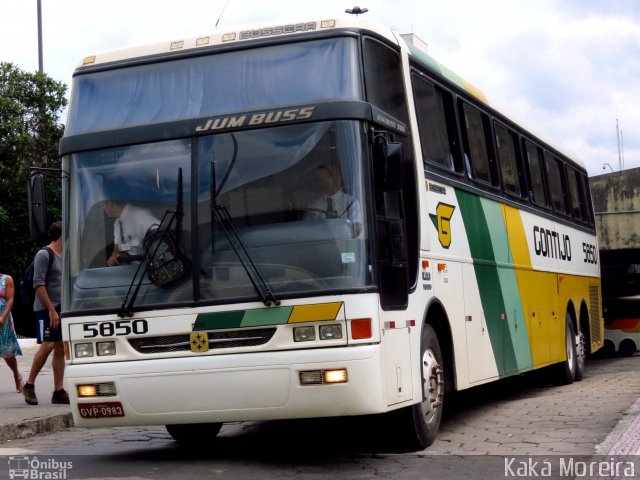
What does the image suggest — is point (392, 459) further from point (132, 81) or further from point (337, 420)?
point (132, 81)

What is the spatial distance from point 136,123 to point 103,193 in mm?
587

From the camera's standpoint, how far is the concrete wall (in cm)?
3188

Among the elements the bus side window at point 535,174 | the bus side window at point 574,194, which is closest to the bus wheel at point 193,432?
the bus side window at point 535,174

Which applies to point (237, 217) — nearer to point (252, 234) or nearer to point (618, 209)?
point (252, 234)

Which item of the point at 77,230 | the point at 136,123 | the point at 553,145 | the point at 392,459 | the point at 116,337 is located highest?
the point at 553,145

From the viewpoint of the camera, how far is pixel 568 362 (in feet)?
51.3

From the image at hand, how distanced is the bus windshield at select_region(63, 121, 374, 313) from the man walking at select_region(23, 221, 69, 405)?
3.64 m

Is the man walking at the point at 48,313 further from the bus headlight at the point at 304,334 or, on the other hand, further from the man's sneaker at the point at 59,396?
the bus headlight at the point at 304,334

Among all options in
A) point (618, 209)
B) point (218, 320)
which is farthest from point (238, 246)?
point (618, 209)

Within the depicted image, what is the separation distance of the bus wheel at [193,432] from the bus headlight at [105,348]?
5.84ft

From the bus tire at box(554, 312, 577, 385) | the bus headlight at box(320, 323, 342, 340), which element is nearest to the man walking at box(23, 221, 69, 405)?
the bus headlight at box(320, 323, 342, 340)

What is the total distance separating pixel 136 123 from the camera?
8250 mm

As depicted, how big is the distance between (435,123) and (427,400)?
2633 mm

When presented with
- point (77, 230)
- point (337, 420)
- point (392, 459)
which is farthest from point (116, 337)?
point (337, 420)
